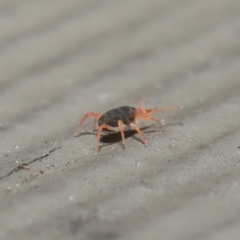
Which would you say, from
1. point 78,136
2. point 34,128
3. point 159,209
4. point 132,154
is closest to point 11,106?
point 34,128

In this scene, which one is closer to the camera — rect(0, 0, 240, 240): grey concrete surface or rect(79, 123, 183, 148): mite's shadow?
rect(0, 0, 240, 240): grey concrete surface

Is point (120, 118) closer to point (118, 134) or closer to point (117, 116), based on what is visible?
point (117, 116)

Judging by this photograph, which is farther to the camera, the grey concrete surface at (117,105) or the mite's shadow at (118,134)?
the mite's shadow at (118,134)

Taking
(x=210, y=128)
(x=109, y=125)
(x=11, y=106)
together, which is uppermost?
(x=11, y=106)

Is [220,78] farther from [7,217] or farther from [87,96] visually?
[7,217]

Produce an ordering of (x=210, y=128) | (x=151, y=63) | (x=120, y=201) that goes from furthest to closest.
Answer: (x=151, y=63), (x=210, y=128), (x=120, y=201)
